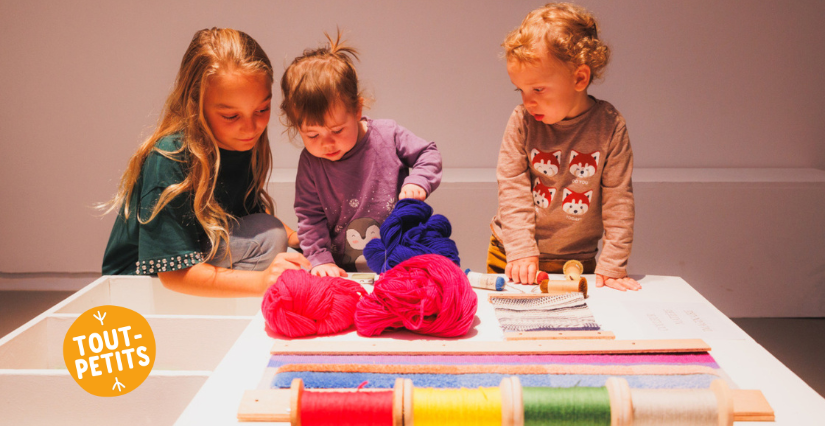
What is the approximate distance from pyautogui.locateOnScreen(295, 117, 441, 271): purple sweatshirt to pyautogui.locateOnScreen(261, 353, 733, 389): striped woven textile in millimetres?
650

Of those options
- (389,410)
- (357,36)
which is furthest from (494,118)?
(389,410)

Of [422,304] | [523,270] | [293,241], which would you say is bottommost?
[293,241]

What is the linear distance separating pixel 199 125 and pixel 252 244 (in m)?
0.35

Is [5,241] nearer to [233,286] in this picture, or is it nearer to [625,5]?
[233,286]

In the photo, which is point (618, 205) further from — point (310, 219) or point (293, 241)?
point (293, 241)

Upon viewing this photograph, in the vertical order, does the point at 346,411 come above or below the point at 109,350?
above

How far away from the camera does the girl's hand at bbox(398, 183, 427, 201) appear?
1.48 meters

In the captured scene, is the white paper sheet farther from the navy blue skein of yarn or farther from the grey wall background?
the grey wall background

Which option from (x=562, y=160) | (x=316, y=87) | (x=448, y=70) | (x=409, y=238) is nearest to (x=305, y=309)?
(x=409, y=238)

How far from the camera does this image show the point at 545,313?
3.73 ft

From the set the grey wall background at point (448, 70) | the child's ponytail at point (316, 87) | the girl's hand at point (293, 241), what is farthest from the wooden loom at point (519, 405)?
the grey wall background at point (448, 70)

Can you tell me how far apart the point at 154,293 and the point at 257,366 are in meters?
0.72

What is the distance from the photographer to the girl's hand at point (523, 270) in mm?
1376

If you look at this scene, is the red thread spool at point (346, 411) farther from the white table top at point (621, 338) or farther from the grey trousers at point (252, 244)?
the grey trousers at point (252, 244)
